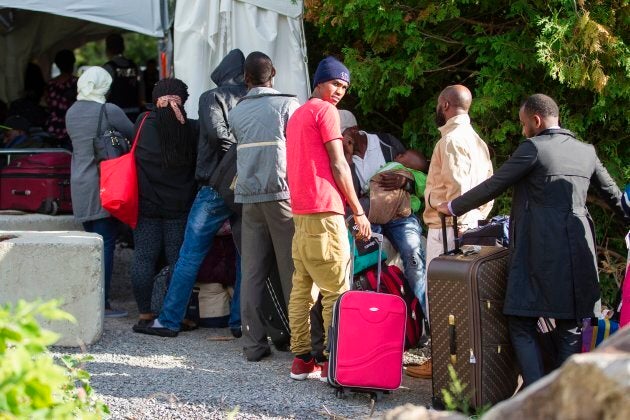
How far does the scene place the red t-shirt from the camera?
20.0 feet

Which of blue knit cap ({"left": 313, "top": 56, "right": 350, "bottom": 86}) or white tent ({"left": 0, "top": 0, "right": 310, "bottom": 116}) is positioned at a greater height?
white tent ({"left": 0, "top": 0, "right": 310, "bottom": 116})

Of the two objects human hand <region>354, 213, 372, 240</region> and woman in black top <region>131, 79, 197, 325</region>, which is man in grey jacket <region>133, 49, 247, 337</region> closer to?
woman in black top <region>131, 79, 197, 325</region>

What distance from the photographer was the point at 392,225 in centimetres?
728

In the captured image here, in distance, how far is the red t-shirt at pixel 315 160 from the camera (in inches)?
241

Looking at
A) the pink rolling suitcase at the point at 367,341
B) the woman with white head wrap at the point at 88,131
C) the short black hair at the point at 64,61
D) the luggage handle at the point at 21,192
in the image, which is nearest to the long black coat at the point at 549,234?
the pink rolling suitcase at the point at 367,341

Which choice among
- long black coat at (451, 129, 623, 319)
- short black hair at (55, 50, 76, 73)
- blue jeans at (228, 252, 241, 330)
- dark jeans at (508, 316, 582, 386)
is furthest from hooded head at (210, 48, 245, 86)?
short black hair at (55, 50, 76, 73)

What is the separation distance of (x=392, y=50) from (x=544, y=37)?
1395 millimetres

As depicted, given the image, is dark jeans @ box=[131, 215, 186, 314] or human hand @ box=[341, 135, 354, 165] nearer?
human hand @ box=[341, 135, 354, 165]

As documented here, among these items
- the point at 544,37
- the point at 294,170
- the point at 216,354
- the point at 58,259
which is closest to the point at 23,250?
the point at 58,259

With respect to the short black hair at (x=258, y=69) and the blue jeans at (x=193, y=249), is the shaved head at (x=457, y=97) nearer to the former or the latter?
the short black hair at (x=258, y=69)

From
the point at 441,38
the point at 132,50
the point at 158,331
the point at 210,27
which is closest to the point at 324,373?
the point at 158,331

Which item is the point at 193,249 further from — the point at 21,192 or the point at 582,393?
the point at 582,393

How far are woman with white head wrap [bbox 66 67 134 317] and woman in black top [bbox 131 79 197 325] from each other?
37 cm

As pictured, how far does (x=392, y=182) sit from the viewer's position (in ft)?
23.8
